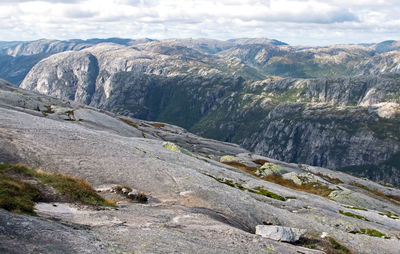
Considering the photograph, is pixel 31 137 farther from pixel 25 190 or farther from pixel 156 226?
pixel 156 226

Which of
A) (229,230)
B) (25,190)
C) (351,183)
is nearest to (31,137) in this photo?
(25,190)

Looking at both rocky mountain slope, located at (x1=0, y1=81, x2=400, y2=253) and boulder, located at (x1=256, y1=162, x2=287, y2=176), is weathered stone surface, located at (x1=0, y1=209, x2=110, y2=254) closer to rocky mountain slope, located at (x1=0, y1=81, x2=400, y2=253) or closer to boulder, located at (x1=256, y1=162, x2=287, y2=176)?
rocky mountain slope, located at (x1=0, y1=81, x2=400, y2=253)

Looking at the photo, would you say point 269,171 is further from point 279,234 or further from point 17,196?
point 17,196

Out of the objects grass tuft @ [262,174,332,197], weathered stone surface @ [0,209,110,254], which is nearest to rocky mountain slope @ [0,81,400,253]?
weathered stone surface @ [0,209,110,254]

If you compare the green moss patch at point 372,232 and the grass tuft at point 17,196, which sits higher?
the grass tuft at point 17,196

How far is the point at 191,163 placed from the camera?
50719 millimetres

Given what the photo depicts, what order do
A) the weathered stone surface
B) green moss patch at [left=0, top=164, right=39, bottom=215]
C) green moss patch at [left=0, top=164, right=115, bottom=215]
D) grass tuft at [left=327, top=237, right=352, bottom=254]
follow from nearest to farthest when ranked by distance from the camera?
the weathered stone surface, green moss patch at [left=0, top=164, right=39, bottom=215], green moss patch at [left=0, top=164, right=115, bottom=215], grass tuft at [left=327, top=237, right=352, bottom=254]

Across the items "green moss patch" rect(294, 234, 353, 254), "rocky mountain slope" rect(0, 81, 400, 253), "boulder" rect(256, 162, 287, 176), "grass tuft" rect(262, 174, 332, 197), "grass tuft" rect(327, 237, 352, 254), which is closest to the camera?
"rocky mountain slope" rect(0, 81, 400, 253)

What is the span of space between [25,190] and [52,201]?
209 centimetres

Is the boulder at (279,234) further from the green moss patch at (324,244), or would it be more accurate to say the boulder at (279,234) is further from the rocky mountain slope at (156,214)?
the green moss patch at (324,244)

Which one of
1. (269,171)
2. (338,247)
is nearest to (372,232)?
(338,247)

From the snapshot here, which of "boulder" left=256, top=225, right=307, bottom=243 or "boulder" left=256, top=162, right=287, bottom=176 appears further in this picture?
"boulder" left=256, top=162, right=287, bottom=176

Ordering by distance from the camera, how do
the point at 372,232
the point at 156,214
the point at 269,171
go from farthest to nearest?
the point at 269,171, the point at 372,232, the point at 156,214

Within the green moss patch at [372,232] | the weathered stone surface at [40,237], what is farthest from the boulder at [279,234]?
the green moss patch at [372,232]
